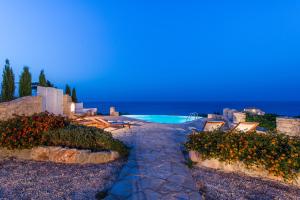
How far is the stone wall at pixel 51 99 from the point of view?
11109mm

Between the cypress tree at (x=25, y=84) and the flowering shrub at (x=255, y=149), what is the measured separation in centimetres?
921

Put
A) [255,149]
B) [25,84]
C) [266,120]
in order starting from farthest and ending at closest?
[25,84] < [266,120] < [255,149]

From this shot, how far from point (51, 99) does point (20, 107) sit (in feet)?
13.7

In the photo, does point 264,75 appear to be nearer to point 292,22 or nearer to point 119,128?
point 292,22

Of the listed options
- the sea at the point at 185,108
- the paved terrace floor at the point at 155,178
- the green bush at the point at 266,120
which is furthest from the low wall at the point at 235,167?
the sea at the point at 185,108

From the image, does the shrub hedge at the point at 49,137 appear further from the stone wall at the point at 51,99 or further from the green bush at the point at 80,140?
the stone wall at the point at 51,99

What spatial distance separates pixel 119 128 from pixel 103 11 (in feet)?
65.2

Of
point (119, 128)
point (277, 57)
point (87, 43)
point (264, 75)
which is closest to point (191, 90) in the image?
point (264, 75)

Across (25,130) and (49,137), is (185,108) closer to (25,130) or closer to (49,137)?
(49,137)

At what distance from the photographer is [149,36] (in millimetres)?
57656

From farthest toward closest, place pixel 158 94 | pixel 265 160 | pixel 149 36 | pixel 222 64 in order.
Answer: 1. pixel 158 94
2. pixel 222 64
3. pixel 149 36
4. pixel 265 160

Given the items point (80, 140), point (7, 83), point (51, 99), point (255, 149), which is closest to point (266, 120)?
point (255, 149)

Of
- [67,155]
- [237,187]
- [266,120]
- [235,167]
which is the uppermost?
[266,120]

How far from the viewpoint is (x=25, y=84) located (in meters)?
10.8
